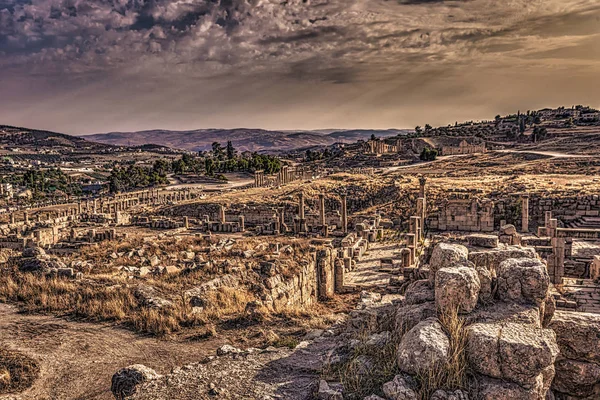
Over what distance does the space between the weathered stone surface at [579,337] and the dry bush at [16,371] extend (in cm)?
895

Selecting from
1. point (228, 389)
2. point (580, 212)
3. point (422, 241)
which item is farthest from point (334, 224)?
point (228, 389)

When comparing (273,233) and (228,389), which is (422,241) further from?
(228,389)

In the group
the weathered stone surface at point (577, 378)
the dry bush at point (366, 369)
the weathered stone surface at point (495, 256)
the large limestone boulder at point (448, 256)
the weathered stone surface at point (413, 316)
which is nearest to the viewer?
the dry bush at point (366, 369)

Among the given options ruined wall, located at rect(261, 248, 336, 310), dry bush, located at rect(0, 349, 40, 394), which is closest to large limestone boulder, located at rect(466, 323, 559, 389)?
ruined wall, located at rect(261, 248, 336, 310)

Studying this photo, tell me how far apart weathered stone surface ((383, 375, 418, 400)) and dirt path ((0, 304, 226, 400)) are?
4.75m

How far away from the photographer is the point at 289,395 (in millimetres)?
6523

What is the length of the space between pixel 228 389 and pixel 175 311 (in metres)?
4.56

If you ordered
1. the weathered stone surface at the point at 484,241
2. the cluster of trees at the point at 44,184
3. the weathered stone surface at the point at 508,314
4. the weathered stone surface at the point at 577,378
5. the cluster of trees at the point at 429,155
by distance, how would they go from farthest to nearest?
1. the cluster of trees at the point at 429,155
2. the cluster of trees at the point at 44,184
3. the weathered stone surface at the point at 484,241
4. the weathered stone surface at the point at 577,378
5. the weathered stone surface at the point at 508,314

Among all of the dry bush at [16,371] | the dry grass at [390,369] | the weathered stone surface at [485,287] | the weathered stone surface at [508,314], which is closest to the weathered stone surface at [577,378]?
the weathered stone surface at [508,314]

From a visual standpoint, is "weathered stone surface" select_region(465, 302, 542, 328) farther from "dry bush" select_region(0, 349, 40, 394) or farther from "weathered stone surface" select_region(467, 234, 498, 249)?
"dry bush" select_region(0, 349, 40, 394)

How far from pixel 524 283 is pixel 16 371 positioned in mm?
9126

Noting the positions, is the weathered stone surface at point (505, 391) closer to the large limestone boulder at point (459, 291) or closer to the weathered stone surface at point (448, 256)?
the large limestone boulder at point (459, 291)

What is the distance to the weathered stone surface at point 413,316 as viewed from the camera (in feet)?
20.9

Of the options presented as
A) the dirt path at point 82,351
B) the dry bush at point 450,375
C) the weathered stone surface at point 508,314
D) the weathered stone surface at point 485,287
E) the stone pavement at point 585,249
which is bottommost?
the stone pavement at point 585,249
